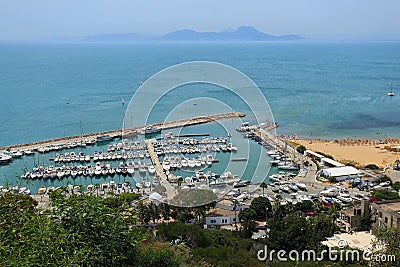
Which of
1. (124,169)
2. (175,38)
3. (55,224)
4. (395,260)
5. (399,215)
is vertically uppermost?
(175,38)

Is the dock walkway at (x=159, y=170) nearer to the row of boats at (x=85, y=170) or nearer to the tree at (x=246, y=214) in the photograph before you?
the row of boats at (x=85, y=170)

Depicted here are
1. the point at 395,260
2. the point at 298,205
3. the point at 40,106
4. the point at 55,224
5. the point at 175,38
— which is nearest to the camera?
the point at 55,224

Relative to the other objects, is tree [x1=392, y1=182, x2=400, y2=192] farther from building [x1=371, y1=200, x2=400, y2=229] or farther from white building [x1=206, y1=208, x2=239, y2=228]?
white building [x1=206, y1=208, x2=239, y2=228]

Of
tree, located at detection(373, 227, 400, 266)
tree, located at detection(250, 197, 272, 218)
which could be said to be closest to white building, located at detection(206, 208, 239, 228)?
tree, located at detection(250, 197, 272, 218)

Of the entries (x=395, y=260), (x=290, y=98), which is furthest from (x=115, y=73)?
(x=395, y=260)

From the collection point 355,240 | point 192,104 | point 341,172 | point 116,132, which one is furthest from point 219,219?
point 192,104

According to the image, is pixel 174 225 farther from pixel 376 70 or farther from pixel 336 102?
pixel 376 70
